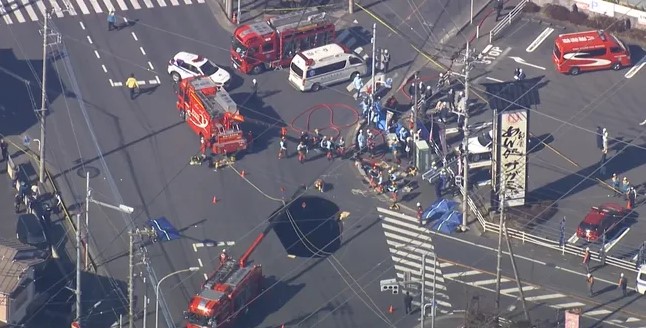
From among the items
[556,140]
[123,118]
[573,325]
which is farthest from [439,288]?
[123,118]

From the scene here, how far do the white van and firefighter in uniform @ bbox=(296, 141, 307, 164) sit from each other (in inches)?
266

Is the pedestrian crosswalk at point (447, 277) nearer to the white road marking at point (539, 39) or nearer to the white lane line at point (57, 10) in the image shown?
the white road marking at point (539, 39)

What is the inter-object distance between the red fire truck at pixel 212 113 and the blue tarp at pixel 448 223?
12.4 meters

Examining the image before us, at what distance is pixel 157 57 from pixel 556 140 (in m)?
24.7

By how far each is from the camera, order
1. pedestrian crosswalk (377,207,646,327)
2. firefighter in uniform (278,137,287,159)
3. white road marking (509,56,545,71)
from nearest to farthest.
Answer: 1. pedestrian crosswalk (377,207,646,327)
2. firefighter in uniform (278,137,287,159)
3. white road marking (509,56,545,71)

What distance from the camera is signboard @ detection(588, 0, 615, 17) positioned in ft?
394

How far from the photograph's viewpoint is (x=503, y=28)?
395 ft

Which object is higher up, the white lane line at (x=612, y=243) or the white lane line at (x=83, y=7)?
the white lane line at (x=83, y=7)

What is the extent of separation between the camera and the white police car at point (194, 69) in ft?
374

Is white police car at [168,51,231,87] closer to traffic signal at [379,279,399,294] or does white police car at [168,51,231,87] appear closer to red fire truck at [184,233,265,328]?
red fire truck at [184,233,265,328]

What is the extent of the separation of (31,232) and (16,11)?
25086 millimetres

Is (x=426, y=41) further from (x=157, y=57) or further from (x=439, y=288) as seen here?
(x=439, y=288)

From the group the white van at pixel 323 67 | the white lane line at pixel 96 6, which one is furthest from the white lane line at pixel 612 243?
the white lane line at pixel 96 6

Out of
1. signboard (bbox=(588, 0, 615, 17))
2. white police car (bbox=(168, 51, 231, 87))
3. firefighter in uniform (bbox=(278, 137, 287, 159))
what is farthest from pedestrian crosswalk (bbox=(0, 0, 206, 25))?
signboard (bbox=(588, 0, 615, 17))
